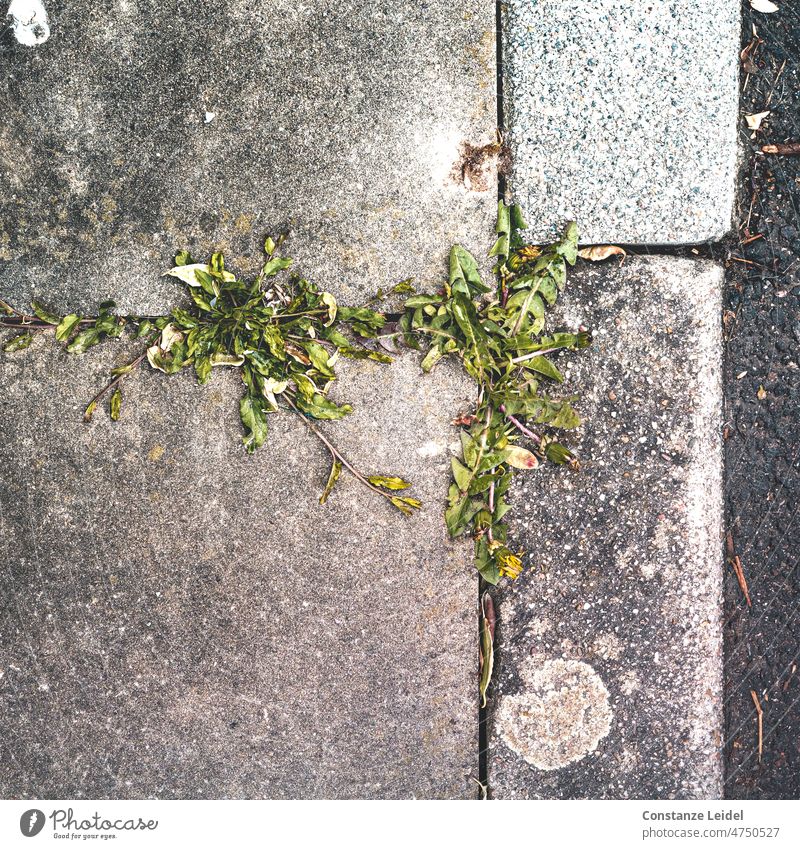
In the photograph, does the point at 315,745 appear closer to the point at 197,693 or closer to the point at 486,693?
the point at 197,693

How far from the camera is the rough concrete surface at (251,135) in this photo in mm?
1827

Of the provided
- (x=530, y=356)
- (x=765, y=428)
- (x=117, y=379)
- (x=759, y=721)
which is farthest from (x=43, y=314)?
(x=759, y=721)

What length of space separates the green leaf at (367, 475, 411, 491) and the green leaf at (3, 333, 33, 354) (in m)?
1.12

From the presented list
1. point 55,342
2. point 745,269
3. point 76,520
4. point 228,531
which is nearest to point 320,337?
point 228,531

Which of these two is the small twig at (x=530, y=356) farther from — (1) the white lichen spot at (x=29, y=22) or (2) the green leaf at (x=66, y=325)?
(1) the white lichen spot at (x=29, y=22)

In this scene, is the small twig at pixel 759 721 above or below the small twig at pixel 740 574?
below

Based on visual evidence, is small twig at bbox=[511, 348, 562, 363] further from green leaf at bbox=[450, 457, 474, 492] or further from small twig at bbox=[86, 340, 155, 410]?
small twig at bbox=[86, 340, 155, 410]

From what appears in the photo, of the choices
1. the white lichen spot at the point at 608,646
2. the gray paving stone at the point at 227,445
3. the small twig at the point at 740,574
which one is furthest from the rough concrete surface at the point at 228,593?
the small twig at the point at 740,574

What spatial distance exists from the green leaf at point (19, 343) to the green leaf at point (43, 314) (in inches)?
2.9

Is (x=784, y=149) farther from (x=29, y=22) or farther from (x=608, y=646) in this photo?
(x=29, y=22)

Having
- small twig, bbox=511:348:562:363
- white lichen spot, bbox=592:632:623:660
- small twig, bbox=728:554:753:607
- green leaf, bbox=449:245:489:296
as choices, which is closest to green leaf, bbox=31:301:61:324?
green leaf, bbox=449:245:489:296

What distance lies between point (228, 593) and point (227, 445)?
45cm

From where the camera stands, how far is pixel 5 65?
1.86 m

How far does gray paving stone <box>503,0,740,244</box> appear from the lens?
182 centimetres
